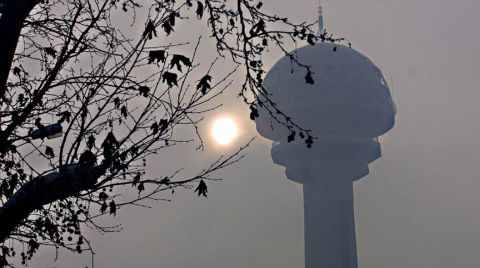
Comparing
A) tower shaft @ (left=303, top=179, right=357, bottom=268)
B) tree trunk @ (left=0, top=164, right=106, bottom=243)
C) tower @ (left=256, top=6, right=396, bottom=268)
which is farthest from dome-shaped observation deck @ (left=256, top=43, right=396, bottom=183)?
tree trunk @ (left=0, top=164, right=106, bottom=243)

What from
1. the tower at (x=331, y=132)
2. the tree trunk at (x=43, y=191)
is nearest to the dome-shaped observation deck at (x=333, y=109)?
the tower at (x=331, y=132)

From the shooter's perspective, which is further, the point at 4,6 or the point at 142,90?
the point at 142,90

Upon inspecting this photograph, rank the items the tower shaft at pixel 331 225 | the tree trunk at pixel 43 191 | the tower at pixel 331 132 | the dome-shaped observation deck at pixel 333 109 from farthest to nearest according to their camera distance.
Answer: the tower shaft at pixel 331 225
the tower at pixel 331 132
the dome-shaped observation deck at pixel 333 109
the tree trunk at pixel 43 191

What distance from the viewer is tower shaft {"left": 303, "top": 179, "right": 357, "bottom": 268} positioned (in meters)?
93.2

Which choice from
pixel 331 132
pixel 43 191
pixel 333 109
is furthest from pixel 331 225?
pixel 43 191

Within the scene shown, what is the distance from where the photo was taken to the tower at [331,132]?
90875 millimetres

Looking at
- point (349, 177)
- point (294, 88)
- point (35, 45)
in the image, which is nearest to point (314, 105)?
point (294, 88)

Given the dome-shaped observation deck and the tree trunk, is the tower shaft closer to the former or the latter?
the dome-shaped observation deck

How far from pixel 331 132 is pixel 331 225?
1232cm

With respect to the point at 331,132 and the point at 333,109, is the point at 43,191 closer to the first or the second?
the point at 333,109

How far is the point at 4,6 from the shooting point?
649 cm

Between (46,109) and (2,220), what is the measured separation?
73.4 inches

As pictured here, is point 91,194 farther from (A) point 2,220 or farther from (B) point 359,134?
(B) point 359,134

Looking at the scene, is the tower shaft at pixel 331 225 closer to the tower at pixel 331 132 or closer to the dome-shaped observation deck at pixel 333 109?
the tower at pixel 331 132
